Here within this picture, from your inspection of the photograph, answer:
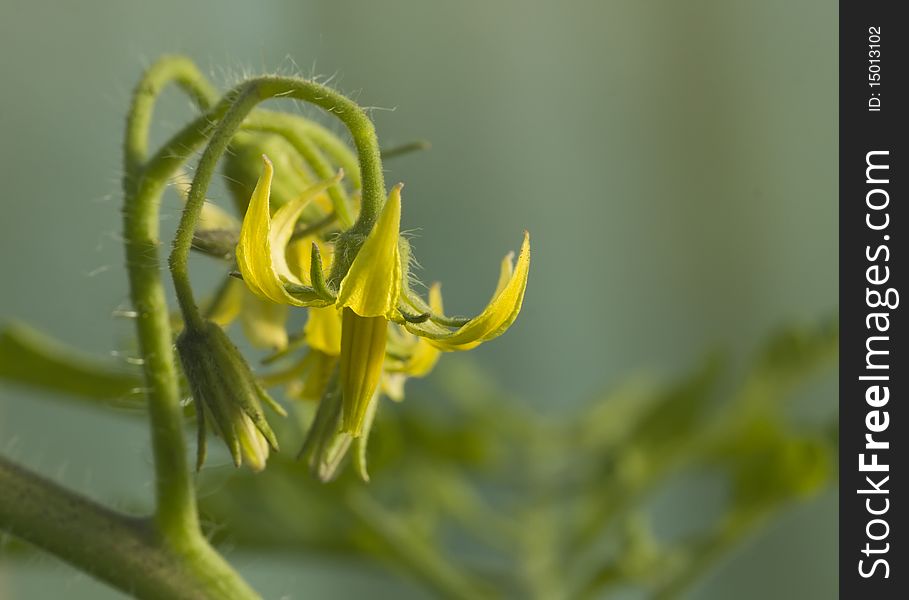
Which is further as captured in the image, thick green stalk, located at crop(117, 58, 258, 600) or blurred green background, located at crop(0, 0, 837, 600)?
blurred green background, located at crop(0, 0, 837, 600)

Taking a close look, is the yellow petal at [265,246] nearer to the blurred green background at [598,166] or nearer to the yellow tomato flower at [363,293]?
the yellow tomato flower at [363,293]

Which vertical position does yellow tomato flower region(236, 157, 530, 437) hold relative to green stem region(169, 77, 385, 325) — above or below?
below

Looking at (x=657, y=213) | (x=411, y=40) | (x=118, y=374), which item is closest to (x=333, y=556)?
(x=118, y=374)

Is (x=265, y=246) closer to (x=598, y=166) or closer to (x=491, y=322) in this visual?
(x=491, y=322)

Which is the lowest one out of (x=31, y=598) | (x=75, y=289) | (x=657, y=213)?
(x=31, y=598)

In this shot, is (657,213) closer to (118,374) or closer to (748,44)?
(748,44)
